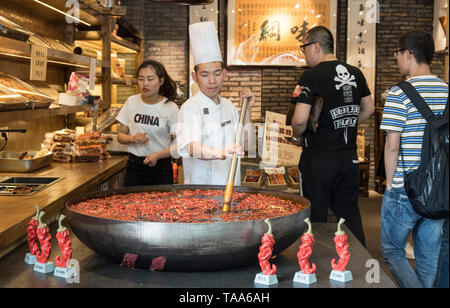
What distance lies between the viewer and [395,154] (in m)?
2.99

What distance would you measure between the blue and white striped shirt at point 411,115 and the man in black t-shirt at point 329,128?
71 centimetres

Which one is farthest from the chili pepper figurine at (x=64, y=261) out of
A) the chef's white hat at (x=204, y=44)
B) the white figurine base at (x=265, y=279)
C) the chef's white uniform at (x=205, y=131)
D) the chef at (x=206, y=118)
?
the chef's white hat at (x=204, y=44)

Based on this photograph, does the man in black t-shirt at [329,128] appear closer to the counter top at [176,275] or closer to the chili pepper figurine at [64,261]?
the counter top at [176,275]

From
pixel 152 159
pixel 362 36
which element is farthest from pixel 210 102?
pixel 362 36

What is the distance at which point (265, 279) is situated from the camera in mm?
1554

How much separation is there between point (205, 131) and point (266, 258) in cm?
161

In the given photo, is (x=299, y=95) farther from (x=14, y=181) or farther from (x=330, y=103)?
(x=14, y=181)

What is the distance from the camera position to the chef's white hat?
2.83 metres

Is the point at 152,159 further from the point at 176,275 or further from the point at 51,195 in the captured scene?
the point at 176,275

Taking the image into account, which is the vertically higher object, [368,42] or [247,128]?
[368,42]

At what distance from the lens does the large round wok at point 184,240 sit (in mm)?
1531

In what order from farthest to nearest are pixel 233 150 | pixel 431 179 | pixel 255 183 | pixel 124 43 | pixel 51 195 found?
pixel 124 43
pixel 255 183
pixel 51 195
pixel 431 179
pixel 233 150
